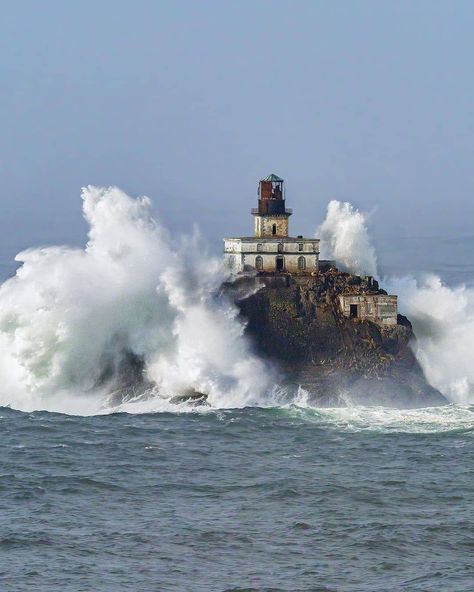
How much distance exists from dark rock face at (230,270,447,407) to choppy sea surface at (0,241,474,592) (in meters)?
1.90

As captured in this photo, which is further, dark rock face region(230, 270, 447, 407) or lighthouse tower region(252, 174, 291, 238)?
lighthouse tower region(252, 174, 291, 238)

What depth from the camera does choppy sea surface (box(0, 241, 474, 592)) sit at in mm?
39812

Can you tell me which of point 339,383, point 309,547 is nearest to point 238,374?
point 339,383

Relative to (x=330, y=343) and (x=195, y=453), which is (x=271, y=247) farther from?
(x=195, y=453)

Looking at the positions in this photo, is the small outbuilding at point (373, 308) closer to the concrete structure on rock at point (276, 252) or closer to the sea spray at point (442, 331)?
the concrete structure on rock at point (276, 252)

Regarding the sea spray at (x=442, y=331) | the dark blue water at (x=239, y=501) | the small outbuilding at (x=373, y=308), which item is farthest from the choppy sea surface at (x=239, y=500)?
the small outbuilding at (x=373, y=308)

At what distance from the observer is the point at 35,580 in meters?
38.9

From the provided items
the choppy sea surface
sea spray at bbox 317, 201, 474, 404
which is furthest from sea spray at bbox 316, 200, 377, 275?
the choppy sea surface

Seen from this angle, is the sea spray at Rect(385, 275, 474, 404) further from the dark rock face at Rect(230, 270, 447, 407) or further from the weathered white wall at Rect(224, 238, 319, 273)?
the weathered white wall at Rect(224, 238, 319, 273)

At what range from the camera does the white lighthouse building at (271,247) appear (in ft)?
239

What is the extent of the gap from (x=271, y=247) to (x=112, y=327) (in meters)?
9.43

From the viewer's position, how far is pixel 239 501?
156 feet

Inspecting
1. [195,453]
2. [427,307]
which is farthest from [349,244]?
[195,453]

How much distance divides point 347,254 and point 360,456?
23729mm
